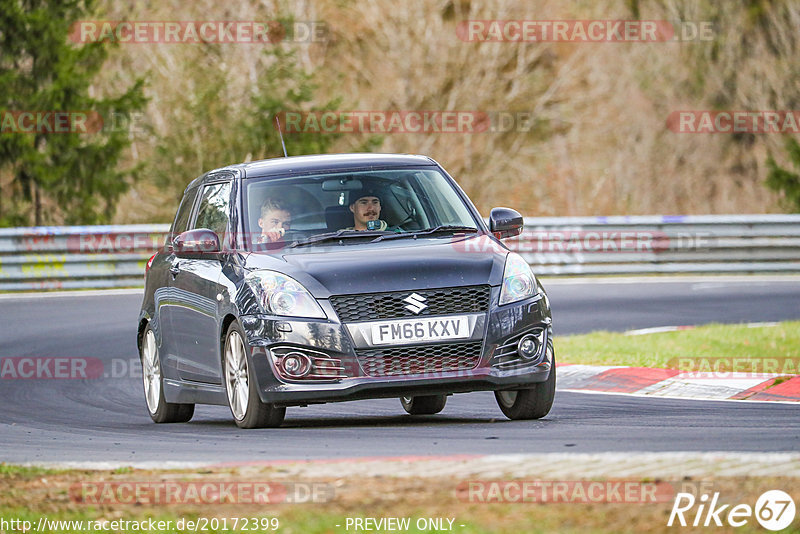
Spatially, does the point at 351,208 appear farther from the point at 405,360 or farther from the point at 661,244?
the point at 661,244

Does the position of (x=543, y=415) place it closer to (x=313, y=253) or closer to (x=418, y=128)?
(x=313, y=253)

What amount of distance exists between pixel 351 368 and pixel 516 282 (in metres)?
1.17

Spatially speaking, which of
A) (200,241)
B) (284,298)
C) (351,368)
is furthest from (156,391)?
(351,368)

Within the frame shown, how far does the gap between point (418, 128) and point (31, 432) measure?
3178cm

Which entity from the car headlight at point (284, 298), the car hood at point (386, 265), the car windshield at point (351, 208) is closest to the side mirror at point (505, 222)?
the car windshield at point (351, 208)

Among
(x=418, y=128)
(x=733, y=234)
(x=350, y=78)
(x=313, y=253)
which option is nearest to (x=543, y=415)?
(x=313, y=253)

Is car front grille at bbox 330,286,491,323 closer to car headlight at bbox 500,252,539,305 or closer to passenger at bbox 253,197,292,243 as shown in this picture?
car headlight at bbox 500,252,539,305

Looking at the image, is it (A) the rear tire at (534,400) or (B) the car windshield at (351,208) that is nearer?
(A) the rear tire at (534,400)

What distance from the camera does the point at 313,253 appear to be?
32.5 feet

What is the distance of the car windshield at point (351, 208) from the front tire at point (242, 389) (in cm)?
68

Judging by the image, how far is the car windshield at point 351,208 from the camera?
406 inches

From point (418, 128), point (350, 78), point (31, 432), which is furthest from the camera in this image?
point (350, 78)

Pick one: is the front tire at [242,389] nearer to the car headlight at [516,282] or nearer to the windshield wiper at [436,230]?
the windshield wiper at [436,230]

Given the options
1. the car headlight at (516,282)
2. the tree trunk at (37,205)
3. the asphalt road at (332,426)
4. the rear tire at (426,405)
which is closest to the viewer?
the asphalt road at (332,426)
